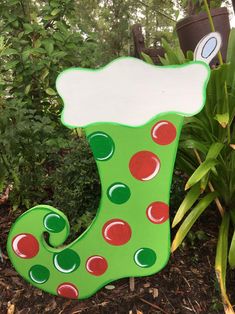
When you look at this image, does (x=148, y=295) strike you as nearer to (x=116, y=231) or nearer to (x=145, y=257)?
(x=145, y=257)

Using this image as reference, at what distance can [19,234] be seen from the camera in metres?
1.71

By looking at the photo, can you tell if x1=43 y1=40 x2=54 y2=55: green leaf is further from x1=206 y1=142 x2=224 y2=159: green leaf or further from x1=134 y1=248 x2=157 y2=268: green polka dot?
x1=134 y1=248 x2=157 y2=268: green polka dot

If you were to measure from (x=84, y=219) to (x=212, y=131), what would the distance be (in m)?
0.99

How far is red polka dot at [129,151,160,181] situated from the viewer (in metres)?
1.62

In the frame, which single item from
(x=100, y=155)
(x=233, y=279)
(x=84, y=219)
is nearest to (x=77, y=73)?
(x=100, y=155)

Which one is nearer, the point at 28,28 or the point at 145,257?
the point at 145,257

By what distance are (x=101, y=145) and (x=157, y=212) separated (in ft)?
1.34

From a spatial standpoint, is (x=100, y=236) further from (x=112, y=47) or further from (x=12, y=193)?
(x=112, y=47)

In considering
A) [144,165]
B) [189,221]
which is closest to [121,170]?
[144,165]

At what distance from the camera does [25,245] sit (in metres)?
1.73

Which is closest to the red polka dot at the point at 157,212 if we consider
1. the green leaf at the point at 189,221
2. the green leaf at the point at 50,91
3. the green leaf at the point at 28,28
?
the green leaf at the point at 189,221

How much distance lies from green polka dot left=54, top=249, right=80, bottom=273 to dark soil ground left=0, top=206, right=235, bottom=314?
30cm

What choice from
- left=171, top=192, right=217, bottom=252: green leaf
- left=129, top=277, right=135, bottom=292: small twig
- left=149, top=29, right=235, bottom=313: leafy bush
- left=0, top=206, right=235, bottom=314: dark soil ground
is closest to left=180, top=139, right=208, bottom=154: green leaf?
left=149, top=29, right=235, bottom=313: leafy bush

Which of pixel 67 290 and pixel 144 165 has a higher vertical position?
pixel 144 165
